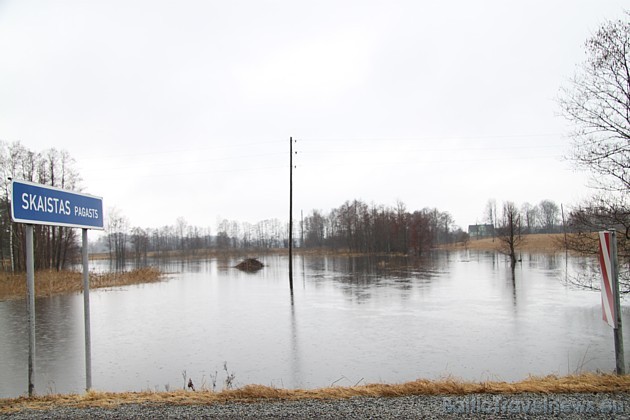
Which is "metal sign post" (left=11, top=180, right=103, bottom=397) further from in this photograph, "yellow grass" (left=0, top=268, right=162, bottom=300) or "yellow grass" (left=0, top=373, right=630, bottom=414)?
"yellow grass" (left=0, top=268, right=162, bottom=300)

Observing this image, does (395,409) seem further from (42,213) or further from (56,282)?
(56,282)

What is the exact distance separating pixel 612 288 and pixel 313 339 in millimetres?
7105

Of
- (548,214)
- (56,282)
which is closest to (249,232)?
(548,214)

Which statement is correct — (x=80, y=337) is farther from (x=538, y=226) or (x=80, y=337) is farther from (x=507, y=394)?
(x=538, y=226)

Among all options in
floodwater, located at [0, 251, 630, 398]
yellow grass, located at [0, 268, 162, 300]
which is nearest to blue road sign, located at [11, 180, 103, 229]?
floodwater, located at [0, 251, 630, 398]

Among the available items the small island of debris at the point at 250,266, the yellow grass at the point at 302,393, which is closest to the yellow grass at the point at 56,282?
the small island of debris at the point at 250,266

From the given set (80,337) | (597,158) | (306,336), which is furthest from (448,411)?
(80,337)

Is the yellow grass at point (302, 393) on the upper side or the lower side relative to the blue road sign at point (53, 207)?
lower

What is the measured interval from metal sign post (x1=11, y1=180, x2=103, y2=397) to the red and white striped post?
6.20 m

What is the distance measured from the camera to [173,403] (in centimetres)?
452

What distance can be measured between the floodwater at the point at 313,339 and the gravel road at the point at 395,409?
2.42 m

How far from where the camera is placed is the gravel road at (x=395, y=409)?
3895 mm

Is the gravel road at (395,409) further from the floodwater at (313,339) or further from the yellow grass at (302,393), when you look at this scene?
the floodwater at (313,339)

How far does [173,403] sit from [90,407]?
2.70 feet
